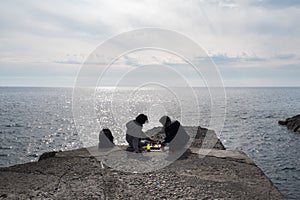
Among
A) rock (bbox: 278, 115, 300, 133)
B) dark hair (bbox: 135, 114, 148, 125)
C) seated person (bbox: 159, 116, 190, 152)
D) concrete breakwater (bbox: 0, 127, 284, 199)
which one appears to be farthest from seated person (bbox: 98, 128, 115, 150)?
rock (bbox: 278, 115, 300, 133)

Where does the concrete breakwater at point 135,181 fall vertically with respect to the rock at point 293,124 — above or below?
above

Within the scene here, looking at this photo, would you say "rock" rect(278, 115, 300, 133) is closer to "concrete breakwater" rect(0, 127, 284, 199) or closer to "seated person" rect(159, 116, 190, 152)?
"seated person" rect(159, 116, 190, 152)

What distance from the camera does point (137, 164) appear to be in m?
8.80

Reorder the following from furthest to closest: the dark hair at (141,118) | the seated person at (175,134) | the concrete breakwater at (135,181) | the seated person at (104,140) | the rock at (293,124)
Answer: the rock at (293,124), the seated person at (104,140), the seated person at (175,134), the dark hair at (141,118), the concrete breakwater at (135,181)

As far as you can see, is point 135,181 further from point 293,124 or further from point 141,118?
point 293,124

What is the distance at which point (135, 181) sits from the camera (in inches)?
286

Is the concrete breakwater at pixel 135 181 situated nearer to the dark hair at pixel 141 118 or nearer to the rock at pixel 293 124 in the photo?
the dark hair at pixel 141 118

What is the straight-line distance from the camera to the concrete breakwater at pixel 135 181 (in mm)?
6441

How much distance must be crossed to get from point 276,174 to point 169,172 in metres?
12.6

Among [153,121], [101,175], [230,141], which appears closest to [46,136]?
[153,121]

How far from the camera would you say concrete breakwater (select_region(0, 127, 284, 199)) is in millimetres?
6441

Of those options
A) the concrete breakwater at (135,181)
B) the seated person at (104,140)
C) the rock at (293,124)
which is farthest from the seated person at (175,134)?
the rock at (293,124)

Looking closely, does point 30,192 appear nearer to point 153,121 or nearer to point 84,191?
point 84,191

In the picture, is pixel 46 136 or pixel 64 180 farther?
pixel 46 136
